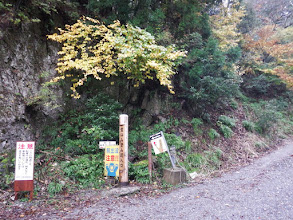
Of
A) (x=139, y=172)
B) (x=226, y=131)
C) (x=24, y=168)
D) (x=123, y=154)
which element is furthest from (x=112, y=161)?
(x=226, y=131)

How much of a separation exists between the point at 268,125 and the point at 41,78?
1149 cm

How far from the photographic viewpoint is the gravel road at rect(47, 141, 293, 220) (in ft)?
12.6

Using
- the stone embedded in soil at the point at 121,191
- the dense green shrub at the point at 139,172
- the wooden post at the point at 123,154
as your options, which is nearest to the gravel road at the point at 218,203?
the stone embedded in soil at the point at 121,191

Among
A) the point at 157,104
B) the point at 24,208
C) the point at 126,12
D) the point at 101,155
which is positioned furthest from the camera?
the point at 157,104

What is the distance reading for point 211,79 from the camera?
8.39 meters

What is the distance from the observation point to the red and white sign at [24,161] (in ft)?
14.8

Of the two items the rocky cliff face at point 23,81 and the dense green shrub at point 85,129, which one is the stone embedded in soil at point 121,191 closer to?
the dense green shrub at point 85,129

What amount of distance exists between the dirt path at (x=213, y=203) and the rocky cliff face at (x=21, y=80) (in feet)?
10.4

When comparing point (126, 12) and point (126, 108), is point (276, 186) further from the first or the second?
point (126, 12)

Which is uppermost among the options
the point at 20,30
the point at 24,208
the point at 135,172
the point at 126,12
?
the point at 126,12

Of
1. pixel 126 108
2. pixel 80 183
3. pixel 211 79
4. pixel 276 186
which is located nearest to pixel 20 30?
pixel 126 108

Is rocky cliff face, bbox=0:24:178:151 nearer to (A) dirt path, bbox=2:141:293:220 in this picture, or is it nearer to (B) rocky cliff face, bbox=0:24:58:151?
(B) rocky cliff face, bbox=0:24:58:151

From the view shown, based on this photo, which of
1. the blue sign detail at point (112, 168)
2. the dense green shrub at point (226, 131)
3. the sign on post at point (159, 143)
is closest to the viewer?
the blue sign detail at point (112, 168)

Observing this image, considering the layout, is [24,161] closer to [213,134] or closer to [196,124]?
[196,124]
